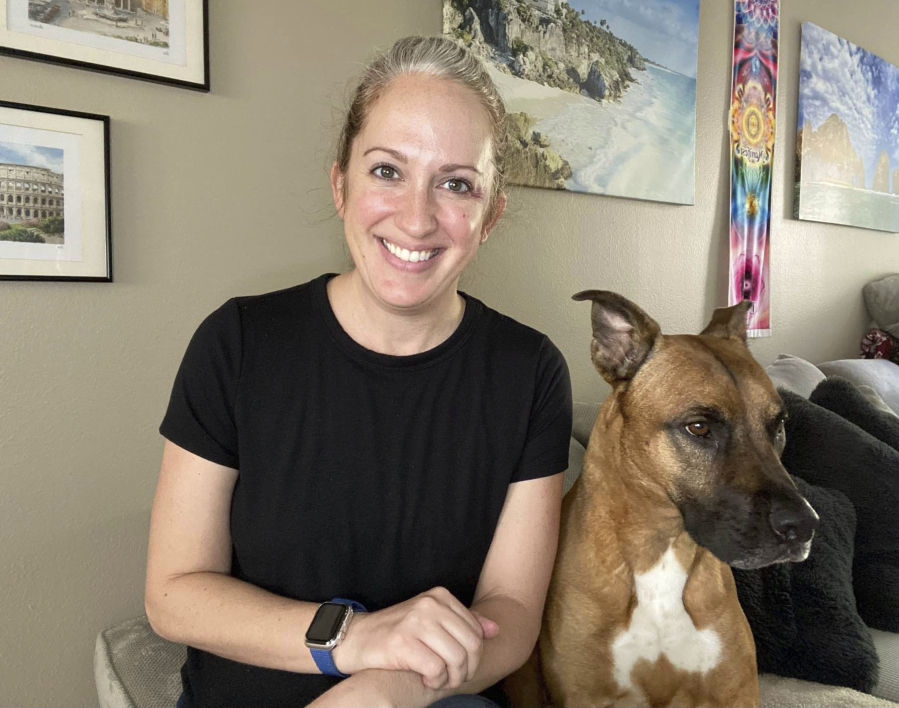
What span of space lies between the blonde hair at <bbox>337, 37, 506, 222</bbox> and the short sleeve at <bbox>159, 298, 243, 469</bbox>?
14.1 inches

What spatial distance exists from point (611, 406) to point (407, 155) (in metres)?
0.68

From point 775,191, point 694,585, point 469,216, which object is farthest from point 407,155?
point 775,191

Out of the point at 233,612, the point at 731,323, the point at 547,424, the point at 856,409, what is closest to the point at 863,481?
the point at 856,409

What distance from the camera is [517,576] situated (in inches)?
42.8

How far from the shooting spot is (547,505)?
114cm

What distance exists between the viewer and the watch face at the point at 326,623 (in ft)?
2.83

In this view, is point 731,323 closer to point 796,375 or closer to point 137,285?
point 796,375

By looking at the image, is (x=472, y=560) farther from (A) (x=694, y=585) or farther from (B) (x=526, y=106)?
(B) (x=526, y=106)

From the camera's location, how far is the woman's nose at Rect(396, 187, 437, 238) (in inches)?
40.4

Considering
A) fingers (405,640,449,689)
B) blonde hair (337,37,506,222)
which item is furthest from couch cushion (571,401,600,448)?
fingers (405,640,449,689)

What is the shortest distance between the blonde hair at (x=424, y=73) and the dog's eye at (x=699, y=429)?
54cm

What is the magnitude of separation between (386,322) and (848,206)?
3423 millimetres

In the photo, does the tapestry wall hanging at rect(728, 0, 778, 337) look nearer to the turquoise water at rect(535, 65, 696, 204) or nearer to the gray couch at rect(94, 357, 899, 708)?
the turquoise water at rect(535, 65, 696, 204)

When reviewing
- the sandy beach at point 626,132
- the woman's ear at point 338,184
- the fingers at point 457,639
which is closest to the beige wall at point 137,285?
the sandy beach at point 626,132
